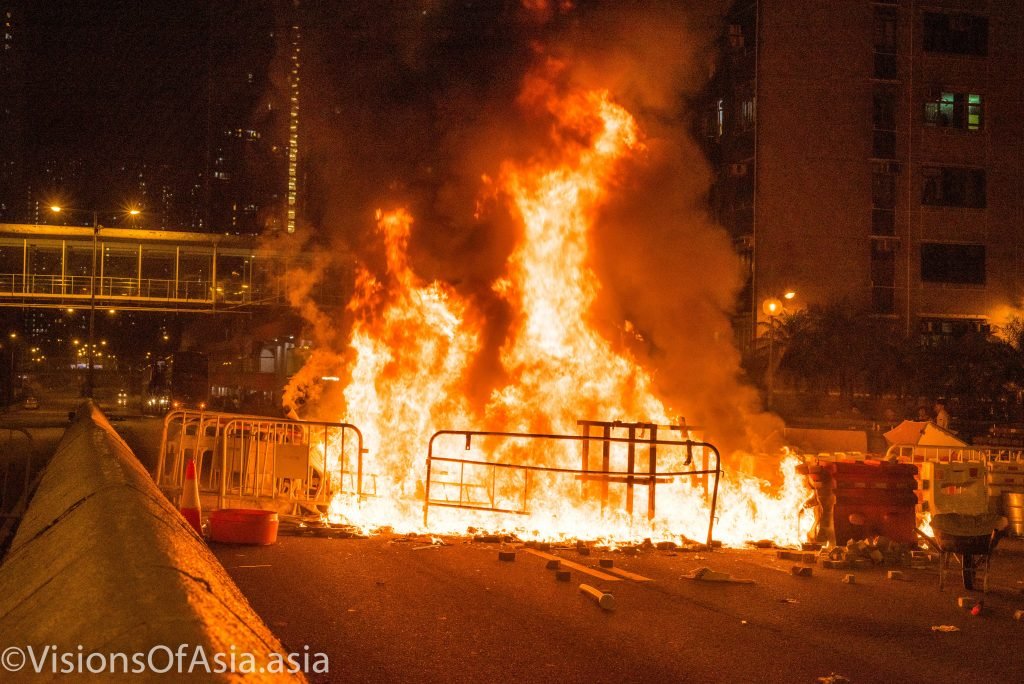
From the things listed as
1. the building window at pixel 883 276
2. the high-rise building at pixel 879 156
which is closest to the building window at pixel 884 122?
the high-rise building at pixel 879 156

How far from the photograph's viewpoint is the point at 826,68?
38719 millimetres

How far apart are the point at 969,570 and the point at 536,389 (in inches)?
252

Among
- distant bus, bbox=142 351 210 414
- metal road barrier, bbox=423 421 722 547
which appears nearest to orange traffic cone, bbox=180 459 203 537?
metal road barrier, bbox=423 421 722 547

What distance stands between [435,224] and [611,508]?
19.6ft

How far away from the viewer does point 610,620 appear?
24.6 feet

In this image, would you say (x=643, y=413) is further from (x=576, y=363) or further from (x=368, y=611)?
(x=368, y=611)

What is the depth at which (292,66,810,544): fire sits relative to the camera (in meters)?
12.4

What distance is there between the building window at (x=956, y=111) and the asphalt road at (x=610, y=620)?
1314 inches

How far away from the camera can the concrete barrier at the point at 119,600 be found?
121 inches

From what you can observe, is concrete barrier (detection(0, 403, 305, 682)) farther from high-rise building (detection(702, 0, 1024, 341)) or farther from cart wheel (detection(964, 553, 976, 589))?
high-rise building (detection(702, 0, 1024, 341))

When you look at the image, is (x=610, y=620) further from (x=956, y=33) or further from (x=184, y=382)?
(x=184, y=382)

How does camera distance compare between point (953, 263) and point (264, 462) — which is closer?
point (264, 462)

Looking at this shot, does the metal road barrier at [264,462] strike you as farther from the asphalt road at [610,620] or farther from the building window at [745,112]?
the building window at [745,112]

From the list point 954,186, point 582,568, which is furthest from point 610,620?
point 954,186
